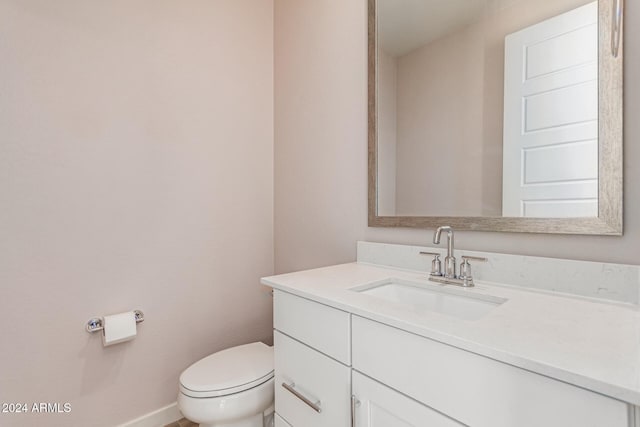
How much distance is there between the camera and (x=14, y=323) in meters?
1.19

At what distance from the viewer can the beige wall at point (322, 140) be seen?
1.48m

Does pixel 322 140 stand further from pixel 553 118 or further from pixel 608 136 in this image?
pixel 608 136

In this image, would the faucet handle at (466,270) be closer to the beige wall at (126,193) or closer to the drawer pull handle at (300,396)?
the drawer pull handle at (300,396)

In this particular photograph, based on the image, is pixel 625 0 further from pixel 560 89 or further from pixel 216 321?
pixel 216 321

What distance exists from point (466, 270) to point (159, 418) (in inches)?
63.6

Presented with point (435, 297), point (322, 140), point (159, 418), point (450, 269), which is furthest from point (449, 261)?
point (159, 418)

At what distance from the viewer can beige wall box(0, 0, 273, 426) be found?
1.21 metres

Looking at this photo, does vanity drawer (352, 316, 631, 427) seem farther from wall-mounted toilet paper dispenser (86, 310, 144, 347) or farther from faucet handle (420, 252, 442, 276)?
wall-mounted toilet paper dispenser (86, 310, 144, 347)

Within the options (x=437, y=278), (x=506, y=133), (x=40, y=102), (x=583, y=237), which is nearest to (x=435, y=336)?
(x=437, y=278)

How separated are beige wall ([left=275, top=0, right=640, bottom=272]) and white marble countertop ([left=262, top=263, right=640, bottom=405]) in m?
0.31

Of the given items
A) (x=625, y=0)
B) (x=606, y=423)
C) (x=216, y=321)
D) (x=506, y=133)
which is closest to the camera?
(x=606, y=423)

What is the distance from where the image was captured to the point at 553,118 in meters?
0.95

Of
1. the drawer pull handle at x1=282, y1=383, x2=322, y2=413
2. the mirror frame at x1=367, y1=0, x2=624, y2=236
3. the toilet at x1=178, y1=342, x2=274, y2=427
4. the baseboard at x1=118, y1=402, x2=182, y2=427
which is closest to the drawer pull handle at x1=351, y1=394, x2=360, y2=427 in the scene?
the drawer pull handle at x1=282, y1=383, x2=322, y2=413

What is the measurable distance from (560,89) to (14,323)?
210 cm
